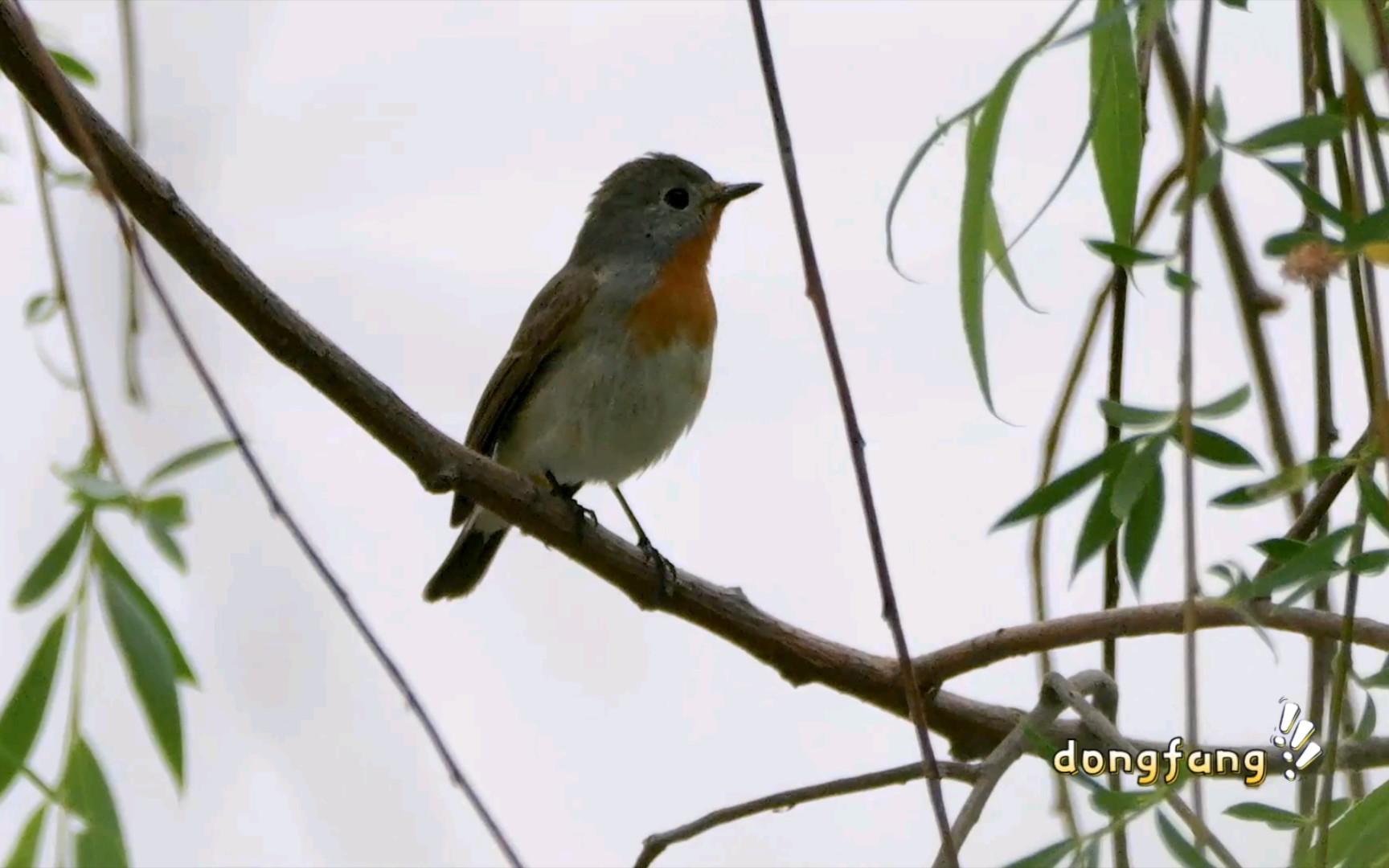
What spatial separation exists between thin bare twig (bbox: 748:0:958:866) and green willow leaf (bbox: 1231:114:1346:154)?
0.66 m

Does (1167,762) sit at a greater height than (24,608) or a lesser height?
lesser

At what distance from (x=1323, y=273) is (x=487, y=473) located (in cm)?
166

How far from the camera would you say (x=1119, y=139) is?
2.14 metres

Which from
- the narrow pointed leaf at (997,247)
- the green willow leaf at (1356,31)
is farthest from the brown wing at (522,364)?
the green willow leaf at (1356,31)

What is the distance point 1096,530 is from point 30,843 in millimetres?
1603

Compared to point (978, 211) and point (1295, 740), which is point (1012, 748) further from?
point (978, 211)

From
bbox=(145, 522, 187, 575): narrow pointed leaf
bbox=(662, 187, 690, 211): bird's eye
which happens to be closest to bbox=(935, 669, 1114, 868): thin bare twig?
bbox=(145, 522, 187, 575): narrow pointed leaf

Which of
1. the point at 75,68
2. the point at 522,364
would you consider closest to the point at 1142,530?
the point at 75,68

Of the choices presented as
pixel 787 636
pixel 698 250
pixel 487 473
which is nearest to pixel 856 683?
pixel 787 636

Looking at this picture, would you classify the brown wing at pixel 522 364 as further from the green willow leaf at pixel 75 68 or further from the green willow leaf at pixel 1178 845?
the green willow leaf at pixel 1178 845

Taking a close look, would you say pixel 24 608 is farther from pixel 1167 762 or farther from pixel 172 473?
pixel 1167 762

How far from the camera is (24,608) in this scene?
7.95ft

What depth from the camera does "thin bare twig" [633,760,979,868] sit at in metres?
2.49

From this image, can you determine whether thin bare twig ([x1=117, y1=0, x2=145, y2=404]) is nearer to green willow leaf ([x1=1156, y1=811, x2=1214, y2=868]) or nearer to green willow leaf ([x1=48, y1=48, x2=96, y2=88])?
green willow leaf ([x1=48, y1=48, x2=96, y2=88])
